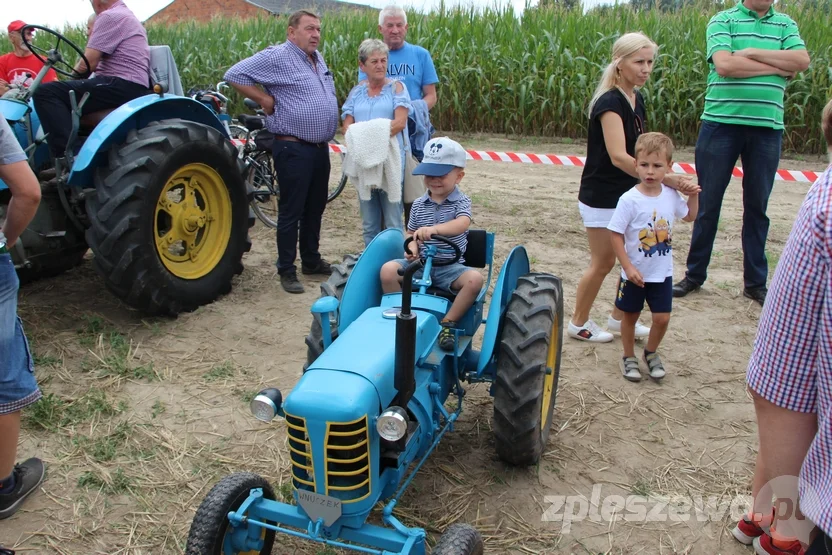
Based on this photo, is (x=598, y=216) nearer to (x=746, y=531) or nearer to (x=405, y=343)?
(x=746, y=531)

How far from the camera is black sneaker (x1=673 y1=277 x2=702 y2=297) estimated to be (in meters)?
5.12

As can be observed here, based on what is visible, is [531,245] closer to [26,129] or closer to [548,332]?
[548,332]

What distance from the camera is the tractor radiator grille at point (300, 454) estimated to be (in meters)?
2.18

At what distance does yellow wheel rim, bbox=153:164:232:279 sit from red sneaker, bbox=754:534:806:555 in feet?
11.7

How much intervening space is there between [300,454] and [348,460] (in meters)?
0.17

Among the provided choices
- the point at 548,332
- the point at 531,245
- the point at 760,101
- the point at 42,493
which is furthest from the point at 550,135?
the point at 42,493

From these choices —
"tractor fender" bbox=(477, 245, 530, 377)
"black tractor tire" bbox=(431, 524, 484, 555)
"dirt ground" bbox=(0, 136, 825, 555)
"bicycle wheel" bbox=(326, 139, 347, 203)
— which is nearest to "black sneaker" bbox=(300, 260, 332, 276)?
"dirt ground" bbox=(0, 136, 825, 555)

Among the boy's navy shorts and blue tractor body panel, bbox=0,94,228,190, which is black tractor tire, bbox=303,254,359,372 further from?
blue tractor body panel, bbox=0,94,228,190

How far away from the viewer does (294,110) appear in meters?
4.95

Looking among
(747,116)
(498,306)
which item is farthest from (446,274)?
(747,116)

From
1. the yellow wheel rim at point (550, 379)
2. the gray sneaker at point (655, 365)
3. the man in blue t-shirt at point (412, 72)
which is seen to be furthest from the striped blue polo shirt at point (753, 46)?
the yellow wheel rim at point (550, 379)

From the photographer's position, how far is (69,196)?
440 centimetres

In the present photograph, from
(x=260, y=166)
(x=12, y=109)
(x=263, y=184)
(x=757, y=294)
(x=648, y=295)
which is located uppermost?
(x=12, y=109)

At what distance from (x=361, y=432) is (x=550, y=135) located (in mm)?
9955
